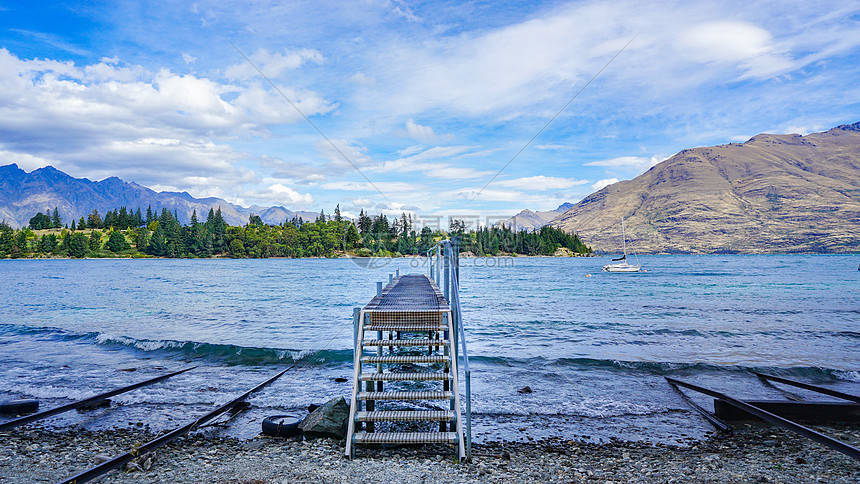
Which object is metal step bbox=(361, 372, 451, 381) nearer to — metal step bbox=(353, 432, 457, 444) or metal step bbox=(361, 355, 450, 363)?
metal step bbox=(361, 355, 450, 363)

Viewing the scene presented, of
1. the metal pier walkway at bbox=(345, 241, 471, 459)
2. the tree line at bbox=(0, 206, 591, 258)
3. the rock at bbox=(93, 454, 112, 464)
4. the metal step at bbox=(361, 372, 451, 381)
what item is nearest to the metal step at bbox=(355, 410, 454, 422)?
the metal pier walkway at bbox=(345, 241, 471, 459)

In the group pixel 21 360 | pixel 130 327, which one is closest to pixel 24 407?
pixel 21 360

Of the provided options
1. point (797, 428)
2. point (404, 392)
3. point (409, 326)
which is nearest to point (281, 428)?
point (404, 392)

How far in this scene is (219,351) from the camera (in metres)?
17.3

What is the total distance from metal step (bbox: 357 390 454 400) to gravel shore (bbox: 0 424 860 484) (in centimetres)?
83

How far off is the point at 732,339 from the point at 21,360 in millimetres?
28216

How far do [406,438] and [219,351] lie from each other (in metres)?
13.0

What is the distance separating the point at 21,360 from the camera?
15961mm

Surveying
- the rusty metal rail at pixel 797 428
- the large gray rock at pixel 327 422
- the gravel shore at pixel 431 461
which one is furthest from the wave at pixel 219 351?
the rusty metal rail at pixel 797 428

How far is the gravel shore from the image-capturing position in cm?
644

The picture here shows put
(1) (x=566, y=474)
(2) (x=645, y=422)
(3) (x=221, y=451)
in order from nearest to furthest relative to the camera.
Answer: (1) (x=566, y=474)
(3) (x=221, y=451)
(2) (x=645, y=422)

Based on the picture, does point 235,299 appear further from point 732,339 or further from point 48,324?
point 732,339

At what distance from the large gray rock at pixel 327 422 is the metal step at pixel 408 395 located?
0.87 metres

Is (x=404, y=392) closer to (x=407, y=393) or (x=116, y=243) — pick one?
(x=407, y=393)
